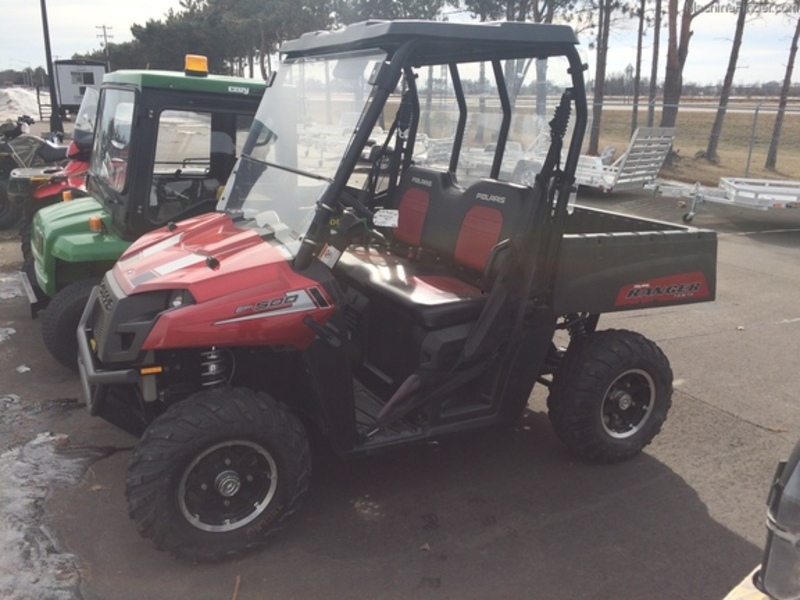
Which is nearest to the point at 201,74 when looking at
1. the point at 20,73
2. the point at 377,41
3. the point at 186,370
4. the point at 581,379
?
the point at 377,41

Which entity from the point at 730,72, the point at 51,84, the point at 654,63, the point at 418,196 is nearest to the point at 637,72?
the point at 654,63

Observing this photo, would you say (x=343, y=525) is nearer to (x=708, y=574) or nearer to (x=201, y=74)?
(x=708, y=574)

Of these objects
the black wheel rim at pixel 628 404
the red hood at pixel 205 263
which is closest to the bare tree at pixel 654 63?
the black wheel rim at pixel 628 404

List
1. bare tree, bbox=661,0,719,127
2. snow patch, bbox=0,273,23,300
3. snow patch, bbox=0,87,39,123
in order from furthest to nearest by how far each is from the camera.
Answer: snow patch, bbox=0,87,39,123
bare tree, bbox=661,0,719,127
snow patch, bbox=0,273,23,300

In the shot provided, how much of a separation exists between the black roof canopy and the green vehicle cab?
5.06 feet

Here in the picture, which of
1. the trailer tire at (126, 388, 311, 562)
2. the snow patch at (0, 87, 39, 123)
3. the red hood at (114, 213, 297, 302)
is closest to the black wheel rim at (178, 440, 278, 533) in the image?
the trailer tire at (126, 388, 311, 562)

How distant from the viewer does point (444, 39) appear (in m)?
3.31

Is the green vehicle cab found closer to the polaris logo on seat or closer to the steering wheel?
the steering wheel

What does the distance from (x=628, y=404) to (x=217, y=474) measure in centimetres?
228

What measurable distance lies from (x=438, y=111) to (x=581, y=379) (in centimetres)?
195

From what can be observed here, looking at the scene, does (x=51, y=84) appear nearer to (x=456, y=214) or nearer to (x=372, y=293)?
(x=456, y=214)

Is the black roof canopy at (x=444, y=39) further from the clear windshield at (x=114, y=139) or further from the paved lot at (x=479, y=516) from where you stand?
the paved lot at (x=479, y=516)

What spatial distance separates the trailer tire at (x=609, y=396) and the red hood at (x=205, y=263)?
1.70 metres

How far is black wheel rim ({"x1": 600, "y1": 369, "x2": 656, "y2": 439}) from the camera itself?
160 inches
